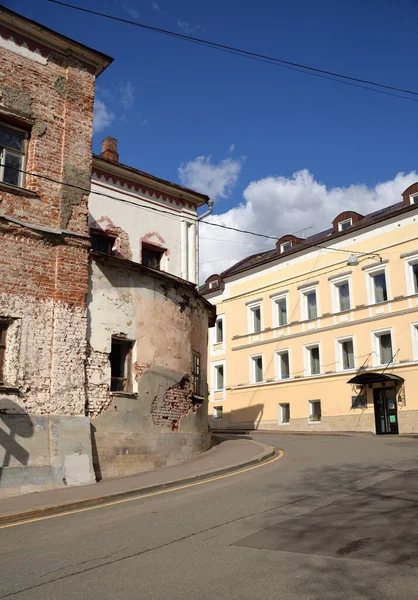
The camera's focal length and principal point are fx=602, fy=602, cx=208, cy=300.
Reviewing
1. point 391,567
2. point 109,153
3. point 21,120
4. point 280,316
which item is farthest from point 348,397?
point 391,567

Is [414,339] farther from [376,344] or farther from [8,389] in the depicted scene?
[8,389]

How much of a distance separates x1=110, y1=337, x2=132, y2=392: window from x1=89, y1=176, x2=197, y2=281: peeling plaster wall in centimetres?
661

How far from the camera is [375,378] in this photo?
102ft

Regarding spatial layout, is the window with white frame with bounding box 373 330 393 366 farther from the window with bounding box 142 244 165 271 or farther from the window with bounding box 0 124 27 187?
the window with bounding box 0 124 27 187

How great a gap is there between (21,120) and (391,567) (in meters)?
12.7

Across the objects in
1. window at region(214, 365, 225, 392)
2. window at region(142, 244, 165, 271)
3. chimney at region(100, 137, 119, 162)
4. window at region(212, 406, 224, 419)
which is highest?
chimney at region(100, 137, 119, 162)

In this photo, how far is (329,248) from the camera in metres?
35.8

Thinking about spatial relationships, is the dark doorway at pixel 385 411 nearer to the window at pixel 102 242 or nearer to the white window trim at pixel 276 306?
the white window trim at pixel 276 306

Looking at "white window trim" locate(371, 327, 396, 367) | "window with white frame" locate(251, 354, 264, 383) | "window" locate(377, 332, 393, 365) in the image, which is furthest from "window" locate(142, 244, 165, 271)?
"window with white frame" locate(251, 354, 264, 383)

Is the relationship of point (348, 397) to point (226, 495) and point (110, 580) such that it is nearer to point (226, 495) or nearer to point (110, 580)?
point (226, 495)

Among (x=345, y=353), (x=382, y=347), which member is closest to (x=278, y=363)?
(x=345, y=353)

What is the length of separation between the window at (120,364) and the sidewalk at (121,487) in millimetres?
2203

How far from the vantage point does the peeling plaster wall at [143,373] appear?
46.7 feet

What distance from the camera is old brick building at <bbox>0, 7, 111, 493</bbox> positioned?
504 inches
